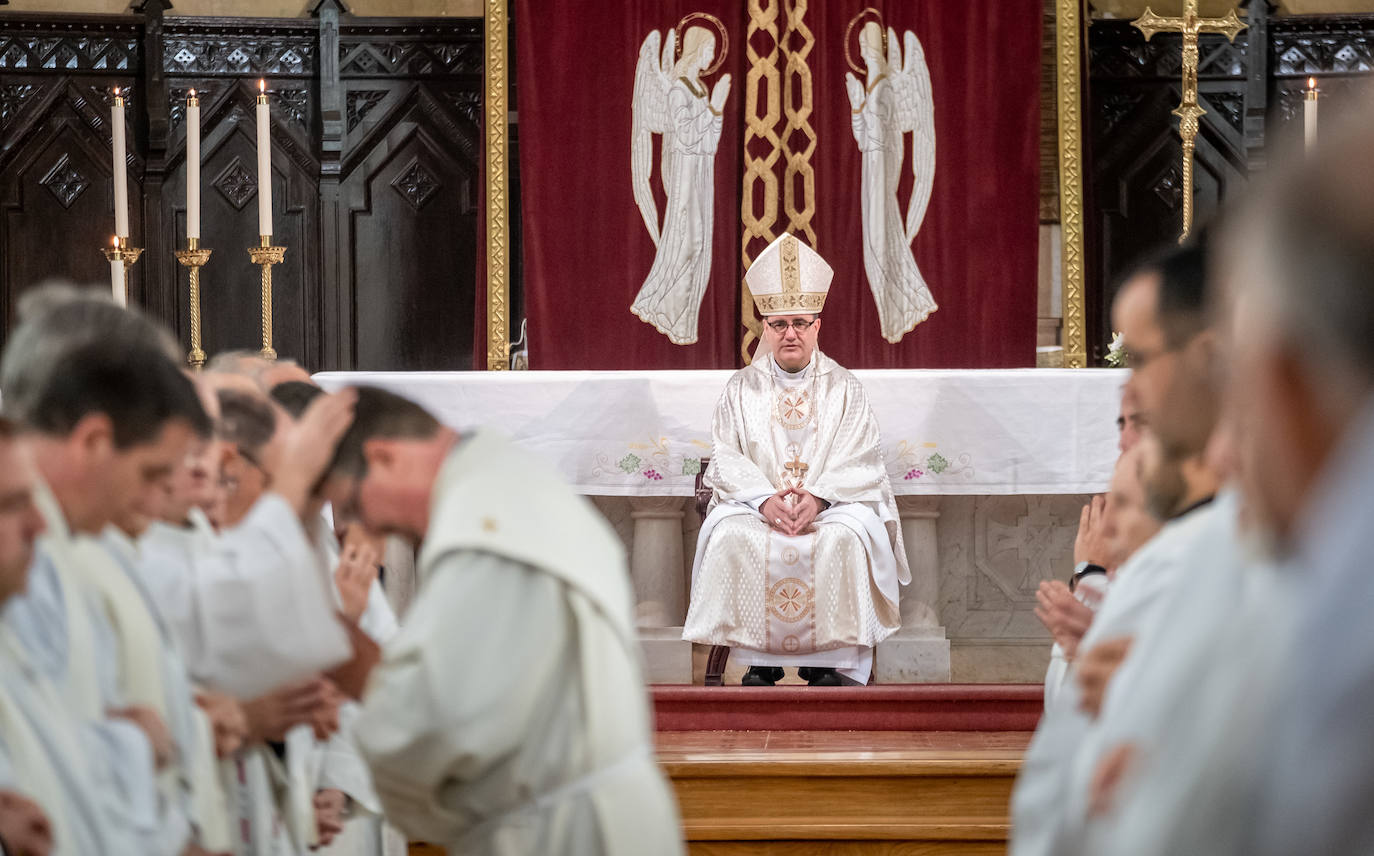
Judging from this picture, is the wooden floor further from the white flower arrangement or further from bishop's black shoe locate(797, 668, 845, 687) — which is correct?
the white flower arrangement

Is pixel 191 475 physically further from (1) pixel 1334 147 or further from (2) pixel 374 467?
(1) pixel 1334 147

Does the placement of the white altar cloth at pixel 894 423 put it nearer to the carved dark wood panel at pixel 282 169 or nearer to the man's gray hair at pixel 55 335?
the carved dark wood panel at pixel 282 169

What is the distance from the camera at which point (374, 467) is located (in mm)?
2336

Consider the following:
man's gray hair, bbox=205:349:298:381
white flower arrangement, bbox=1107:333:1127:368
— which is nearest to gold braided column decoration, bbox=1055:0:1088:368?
white flower arrangement, bbox=1107:333:1127:368

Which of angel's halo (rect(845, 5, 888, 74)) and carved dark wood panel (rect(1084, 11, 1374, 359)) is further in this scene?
carved dark wood panel (rect(1084, 11, 1374, 359))

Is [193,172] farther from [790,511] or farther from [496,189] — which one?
[496,189]

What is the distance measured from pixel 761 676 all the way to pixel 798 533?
1.82 ft

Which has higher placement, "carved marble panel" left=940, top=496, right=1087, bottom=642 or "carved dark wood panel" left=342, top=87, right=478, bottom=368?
"carved dark wood panel" left=342, top=87, right=478, bottom=368

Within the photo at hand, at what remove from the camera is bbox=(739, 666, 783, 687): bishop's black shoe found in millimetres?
5930

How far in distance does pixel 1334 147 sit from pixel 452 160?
7558 mm

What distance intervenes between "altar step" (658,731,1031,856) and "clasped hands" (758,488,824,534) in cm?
175

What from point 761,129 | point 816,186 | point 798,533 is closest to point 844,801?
point 798,533

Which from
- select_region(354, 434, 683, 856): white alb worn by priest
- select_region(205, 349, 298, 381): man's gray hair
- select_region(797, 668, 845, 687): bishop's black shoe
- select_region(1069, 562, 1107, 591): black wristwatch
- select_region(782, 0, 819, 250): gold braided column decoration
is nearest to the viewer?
select_region(354, 434, 683, 856): white alb worn by priest

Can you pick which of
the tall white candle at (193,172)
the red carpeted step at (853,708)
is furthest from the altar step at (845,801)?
the tall white candle at (193,172)
